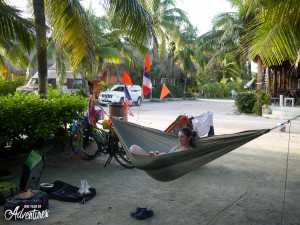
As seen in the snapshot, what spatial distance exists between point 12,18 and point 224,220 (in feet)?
13.2

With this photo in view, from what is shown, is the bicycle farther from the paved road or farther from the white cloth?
the paved road

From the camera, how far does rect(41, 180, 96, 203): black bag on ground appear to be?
3457 millimetres

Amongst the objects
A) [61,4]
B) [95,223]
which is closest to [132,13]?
[61,4]

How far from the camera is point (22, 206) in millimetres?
2998

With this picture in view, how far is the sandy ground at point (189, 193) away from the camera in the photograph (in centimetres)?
306

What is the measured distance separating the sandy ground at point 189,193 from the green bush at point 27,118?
470 millimetres

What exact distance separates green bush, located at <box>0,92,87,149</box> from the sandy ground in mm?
470

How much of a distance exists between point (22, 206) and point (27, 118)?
1648 millimetres

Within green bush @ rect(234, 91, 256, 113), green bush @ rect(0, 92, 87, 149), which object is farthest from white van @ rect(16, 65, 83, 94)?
green bush @ rect(0, 92, 87, 149)

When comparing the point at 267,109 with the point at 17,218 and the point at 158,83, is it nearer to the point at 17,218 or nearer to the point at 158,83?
the point at 17,218

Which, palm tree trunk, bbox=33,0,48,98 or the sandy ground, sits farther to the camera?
palm tree trunk, bbox=33,0,48,98

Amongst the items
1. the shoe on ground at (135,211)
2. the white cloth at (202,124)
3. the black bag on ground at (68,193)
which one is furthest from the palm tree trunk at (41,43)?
the shoe on ground at (135,211)

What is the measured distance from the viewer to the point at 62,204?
3.38 metres

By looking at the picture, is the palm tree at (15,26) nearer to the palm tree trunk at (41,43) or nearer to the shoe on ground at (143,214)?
the palm tree trunk at (41,43)
